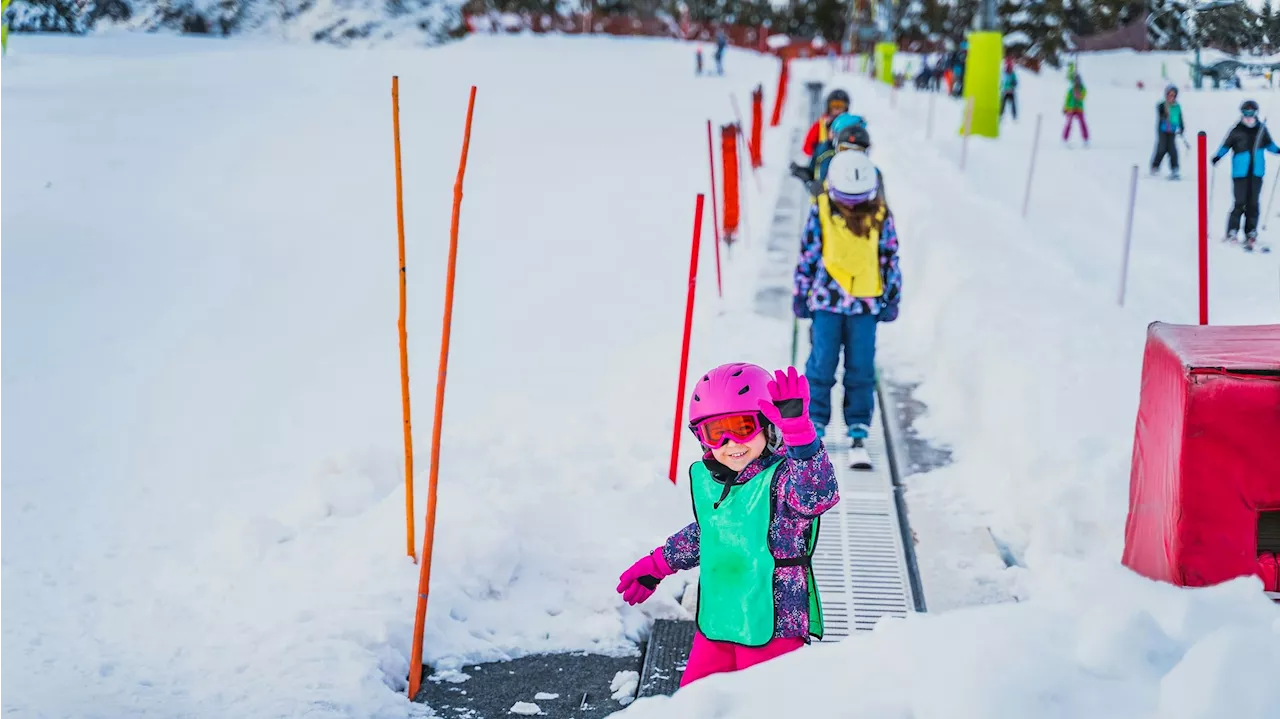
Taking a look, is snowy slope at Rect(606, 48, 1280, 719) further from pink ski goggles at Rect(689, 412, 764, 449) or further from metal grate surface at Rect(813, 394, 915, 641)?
pink ski goggles at Rect(689, 412, 764, 449)

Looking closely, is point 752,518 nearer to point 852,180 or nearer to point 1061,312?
point 852,180

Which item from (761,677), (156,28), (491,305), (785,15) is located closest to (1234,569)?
(761,677)

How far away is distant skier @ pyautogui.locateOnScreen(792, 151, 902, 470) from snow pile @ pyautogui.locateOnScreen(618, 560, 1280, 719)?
2821 mm

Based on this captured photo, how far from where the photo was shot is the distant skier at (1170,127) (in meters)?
6.91

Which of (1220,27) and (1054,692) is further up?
(1220,27)

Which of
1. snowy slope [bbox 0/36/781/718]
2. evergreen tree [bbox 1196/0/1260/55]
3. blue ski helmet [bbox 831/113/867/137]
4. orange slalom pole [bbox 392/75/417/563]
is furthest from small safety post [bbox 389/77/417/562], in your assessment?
evergreen tree [bbox 1196/0/1260/55]

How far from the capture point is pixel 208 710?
384cm

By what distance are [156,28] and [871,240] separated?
845 centimetres

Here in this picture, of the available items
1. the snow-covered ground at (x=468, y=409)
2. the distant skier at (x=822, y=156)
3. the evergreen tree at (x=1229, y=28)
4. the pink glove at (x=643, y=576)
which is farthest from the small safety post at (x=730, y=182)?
the pink glove at (x=643, y=576)

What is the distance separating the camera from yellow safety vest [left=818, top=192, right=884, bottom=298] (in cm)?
568

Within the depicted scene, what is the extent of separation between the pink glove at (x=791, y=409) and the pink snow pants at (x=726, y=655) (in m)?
0.56

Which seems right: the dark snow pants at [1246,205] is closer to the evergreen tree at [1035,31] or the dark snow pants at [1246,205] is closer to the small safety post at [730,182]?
the small safety post at [730,182]

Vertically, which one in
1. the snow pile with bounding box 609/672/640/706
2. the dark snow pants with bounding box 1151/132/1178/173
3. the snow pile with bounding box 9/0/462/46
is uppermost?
the snow pile with bounding box 9/0/462/46

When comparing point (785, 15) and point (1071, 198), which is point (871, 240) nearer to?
point (1071, 198)
